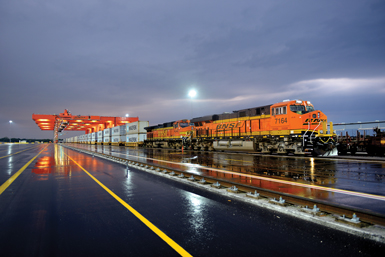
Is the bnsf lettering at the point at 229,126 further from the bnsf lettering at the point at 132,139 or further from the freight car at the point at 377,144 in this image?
the bnsf lettering at the point at 132,139

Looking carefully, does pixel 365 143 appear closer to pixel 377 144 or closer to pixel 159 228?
pixel 377 144

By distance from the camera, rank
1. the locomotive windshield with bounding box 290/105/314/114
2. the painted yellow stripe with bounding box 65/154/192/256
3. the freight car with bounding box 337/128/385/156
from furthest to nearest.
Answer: the locomotive windshield with bounding box 290/105/314/114
the freight car with bounding box 337/128/385/156
the painted yellow stripe with bounding box 65/154/192/256

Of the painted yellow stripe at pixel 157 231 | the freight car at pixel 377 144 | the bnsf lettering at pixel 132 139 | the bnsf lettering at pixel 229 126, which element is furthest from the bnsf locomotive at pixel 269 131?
the bnsf lettering at pixel 132 139

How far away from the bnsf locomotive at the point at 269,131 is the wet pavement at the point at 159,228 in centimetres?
1398

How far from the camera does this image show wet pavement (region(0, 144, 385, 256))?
3234 mm

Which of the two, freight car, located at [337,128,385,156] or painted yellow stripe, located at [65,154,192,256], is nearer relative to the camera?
painted yellow stripe, located at [65,154,192,256]

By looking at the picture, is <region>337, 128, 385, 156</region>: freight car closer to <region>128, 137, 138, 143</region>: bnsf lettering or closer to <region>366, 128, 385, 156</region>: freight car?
<region>366, 128, 385, 156</region>: freight car

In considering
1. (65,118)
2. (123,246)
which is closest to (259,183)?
(123,246)

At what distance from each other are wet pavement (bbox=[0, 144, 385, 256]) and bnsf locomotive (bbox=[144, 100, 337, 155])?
45.9 ft

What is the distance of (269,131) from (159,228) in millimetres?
18046

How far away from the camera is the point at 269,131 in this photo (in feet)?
67.1

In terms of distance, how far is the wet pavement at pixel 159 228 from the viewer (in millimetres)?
3234

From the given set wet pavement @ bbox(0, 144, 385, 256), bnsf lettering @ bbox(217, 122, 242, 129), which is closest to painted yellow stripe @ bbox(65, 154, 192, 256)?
wet pavement @ bbox(0, 144, 385, 256)

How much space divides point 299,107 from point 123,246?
18.4m
